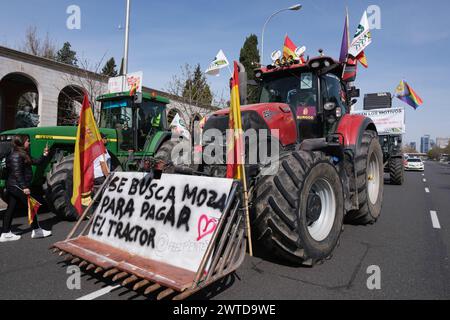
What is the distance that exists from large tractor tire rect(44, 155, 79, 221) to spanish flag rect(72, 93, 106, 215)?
168 centimetres

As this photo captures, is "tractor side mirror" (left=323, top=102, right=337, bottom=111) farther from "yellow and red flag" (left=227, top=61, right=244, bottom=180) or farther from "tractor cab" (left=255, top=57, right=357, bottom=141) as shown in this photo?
"yellow and red flag" (left=227, top=61, right=244, bottom=180)

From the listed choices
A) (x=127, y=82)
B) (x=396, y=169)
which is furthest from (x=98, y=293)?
(x=396, y=169)

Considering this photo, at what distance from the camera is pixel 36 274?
366 centimetres

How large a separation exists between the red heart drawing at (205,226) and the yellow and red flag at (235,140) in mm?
545

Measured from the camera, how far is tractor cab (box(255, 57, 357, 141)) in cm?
516

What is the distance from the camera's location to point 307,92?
5270 millimetres

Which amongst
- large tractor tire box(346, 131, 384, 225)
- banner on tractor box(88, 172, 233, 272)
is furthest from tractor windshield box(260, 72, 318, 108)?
banner on tractor box(88, 172, 233, 272)

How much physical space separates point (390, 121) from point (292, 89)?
12989 mm

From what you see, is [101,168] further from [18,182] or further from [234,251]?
[234,251]

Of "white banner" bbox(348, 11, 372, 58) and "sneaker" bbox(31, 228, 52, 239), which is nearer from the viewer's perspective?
"sneaker" bbox(31, 228, 52, 239)

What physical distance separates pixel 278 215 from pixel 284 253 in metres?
0.47

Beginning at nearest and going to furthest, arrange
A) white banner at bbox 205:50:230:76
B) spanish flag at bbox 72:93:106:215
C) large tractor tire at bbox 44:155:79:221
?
spanish flag at bbox 72:93:106:215 < large tractor tire at bbox 44:155:79:221 < white banner at bbox 205:50:230:76
